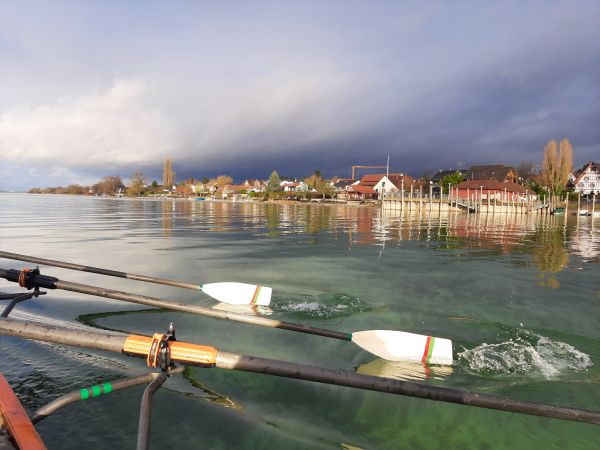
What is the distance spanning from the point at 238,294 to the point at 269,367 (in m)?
5.68

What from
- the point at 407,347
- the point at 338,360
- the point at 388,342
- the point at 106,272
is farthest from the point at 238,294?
the point at 407,347

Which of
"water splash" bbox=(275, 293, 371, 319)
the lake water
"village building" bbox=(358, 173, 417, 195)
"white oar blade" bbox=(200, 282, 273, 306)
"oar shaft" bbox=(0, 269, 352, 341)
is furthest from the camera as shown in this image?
"village building" bbox=(358, 173, 417, 195)

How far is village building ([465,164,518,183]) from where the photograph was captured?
346 feet

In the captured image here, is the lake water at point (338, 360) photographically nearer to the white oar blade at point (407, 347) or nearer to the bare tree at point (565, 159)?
the white oar blade at point (407, 347)

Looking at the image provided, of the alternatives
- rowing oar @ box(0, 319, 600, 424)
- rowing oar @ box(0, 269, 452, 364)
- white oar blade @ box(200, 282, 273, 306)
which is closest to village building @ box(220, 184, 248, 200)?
white oar blade @ box(200, 282, 273, 306)

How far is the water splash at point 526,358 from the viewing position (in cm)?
538

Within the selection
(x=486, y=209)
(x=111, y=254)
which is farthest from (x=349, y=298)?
(x=486, y=209)

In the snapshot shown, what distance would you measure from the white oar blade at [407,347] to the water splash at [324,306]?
2274mm

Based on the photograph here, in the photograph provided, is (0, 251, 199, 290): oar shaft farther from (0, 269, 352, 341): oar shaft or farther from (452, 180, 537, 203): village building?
(452, 180, 537, 203): village building

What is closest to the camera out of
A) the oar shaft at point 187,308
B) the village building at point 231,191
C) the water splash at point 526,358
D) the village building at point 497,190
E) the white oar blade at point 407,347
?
the oar shaft at point 187,308

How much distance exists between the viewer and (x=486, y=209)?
74375 millimetres

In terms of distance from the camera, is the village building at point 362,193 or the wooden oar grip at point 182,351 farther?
the village building at point 362,193

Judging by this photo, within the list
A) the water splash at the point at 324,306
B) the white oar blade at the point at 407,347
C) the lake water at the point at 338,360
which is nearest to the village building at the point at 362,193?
the lake water at the point at 338,360

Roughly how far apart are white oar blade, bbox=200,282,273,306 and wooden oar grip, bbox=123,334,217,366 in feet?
17.5
